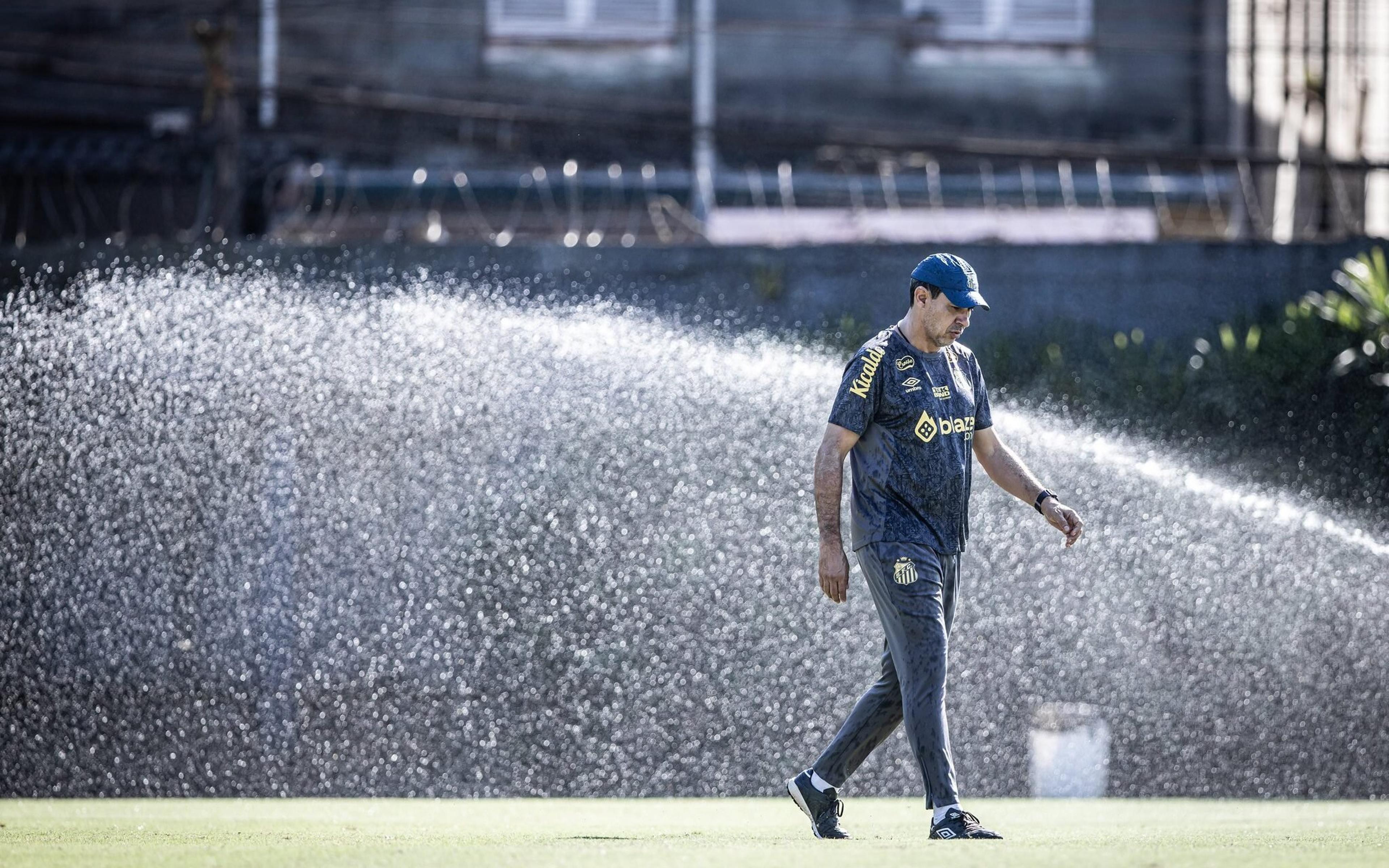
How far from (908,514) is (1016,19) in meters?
9.64

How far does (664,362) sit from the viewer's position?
8.42m

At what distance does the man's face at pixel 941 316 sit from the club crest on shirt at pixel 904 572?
2.17ft

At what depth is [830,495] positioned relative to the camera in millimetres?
5344

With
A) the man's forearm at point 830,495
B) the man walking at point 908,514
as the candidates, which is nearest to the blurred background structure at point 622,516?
the man walking at point 908,514

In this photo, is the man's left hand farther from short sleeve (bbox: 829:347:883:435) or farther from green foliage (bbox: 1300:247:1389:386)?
green foliage (bbox: 1300:247:1389:386)

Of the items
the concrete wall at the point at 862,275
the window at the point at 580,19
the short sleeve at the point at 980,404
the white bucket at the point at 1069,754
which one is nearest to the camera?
the short sleeve at the point at 980,404

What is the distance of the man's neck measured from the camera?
5.47 metres

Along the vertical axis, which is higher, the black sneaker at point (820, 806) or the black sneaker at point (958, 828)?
the black sneaker at point (958, 828)

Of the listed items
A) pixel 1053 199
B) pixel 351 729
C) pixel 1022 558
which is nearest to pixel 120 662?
pixel 351 729

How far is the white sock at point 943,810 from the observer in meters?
5.14

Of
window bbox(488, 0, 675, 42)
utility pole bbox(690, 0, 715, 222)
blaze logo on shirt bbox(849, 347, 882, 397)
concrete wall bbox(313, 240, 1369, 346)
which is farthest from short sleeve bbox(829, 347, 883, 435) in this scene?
window bbox(488, 0, 675, 42)

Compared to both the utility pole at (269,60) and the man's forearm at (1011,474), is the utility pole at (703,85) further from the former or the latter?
the man's forearm at (1011,474)

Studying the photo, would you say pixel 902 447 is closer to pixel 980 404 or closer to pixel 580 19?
pixel 980 404

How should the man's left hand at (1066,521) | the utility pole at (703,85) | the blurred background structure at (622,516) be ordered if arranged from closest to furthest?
the man's left hand at (1066,521), the blurred background structure at (622,516), the utility pole at (703,85)
